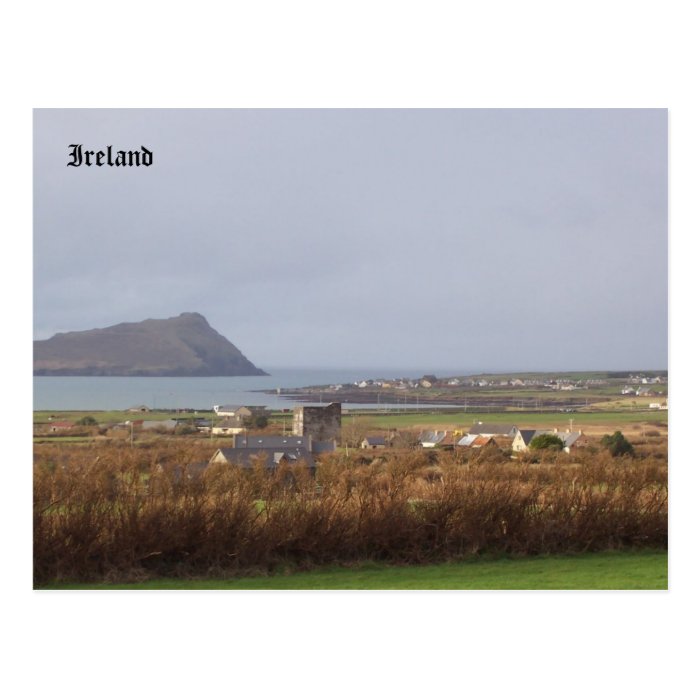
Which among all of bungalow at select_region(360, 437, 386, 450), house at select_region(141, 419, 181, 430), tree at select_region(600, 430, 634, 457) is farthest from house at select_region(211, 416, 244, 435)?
tree at select_region(600, 430, 634, 457)

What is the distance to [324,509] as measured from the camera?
215 inches

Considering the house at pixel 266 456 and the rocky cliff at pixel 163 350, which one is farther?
the rocky cliff at pixel 163 350

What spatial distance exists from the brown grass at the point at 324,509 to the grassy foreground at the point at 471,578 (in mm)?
91

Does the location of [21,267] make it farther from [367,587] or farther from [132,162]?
[367,587]

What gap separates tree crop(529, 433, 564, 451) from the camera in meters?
6.14

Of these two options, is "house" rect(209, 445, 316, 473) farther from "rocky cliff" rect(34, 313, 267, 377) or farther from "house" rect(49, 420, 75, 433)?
"house" rect(49, 420, 75, 433)

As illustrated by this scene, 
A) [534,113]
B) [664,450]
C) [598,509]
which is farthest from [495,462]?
[534,113]

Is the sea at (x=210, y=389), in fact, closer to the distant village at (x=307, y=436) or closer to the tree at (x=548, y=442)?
the distant village at (x=307, y=436)

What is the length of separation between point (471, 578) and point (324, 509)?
1.15 m

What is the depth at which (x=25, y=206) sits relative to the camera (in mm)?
5047

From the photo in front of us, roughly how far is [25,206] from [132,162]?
36.3 inches

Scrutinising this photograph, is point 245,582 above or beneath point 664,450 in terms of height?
beneath

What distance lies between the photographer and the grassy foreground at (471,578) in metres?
5.12

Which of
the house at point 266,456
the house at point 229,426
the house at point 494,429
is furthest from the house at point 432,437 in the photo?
the house at point 229,426
